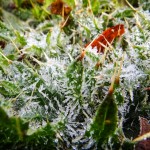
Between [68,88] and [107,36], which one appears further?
[107,36]

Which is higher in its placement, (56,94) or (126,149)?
(56,94)

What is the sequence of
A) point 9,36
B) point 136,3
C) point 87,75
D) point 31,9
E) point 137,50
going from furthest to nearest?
point 31,9 < point 136,3 < point 9,36 < point 137,50 < point 87,75

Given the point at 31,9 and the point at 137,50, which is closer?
the point at 137,50

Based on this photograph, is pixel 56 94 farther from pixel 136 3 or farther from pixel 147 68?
pixel 136 3

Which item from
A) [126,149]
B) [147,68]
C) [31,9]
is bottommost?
[126,149]

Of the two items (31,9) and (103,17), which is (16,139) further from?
(31,9)

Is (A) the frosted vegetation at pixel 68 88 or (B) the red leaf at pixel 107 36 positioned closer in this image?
(A) the frosted vegetation at pixel 68 88

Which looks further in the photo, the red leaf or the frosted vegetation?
the red leaf

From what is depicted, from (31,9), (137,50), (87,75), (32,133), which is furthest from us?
(31,9)

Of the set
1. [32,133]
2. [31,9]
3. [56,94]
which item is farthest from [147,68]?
[31,9]
